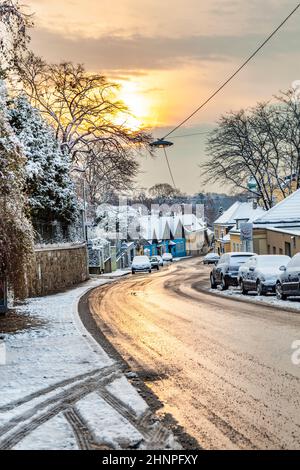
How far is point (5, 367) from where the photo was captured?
10.2m

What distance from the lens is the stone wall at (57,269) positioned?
30.5m

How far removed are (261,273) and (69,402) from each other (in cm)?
1679

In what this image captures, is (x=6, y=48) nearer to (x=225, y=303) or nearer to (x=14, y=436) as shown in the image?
(x=14, y=436)

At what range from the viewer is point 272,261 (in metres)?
24.5

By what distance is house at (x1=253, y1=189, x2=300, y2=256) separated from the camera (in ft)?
126

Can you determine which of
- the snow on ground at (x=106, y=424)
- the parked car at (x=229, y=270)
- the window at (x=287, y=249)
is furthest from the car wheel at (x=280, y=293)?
the snow on ground at (x=106, y=424)

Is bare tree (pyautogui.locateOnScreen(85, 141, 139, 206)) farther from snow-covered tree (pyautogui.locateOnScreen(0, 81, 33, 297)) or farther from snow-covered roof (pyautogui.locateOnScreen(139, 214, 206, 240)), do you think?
snow-covered roof (pyautogui.locateOnScreen(139, 214, 206, 240))

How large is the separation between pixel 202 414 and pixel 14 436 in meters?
1.97

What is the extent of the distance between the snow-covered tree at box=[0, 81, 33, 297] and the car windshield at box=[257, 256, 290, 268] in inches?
426

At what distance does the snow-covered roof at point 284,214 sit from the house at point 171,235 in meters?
67.0

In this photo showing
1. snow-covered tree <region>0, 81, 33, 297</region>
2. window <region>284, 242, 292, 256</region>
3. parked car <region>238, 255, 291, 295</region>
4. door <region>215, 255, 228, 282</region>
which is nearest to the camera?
snow-covered tree <region>0, 81, 33, 297</region>

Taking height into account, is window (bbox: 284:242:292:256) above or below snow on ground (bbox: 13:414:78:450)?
above

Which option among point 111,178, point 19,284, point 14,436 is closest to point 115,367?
point 14,436

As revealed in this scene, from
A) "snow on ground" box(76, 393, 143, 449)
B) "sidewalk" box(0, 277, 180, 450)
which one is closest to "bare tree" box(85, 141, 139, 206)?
"sidewalk" box(0, 277, 180, 450)
